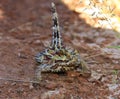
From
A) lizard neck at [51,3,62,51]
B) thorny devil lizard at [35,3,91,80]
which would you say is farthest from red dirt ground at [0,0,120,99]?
lizard neck at [51,3,62,51]

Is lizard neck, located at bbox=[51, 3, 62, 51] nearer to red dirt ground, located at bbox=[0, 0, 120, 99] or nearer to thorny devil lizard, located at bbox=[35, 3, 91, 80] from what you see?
thorny devil lizard, located at bbox=[35, 3, 91, 80]

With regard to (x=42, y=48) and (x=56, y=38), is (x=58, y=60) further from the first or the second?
(x=42, y=48)

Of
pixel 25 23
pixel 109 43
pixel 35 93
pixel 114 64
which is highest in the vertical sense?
pixel 25 23

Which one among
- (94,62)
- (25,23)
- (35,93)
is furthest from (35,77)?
(25,23)

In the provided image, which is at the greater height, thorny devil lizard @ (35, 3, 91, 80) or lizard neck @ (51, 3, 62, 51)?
lizard neck @ (51, 3, 62, 51)

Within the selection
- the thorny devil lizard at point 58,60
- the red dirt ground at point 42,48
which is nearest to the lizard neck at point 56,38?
the thorny devil lizard at point 58,60

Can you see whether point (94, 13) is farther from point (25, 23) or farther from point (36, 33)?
point (25, 23)

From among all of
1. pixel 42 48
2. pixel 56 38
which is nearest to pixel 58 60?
pixel 56 38
